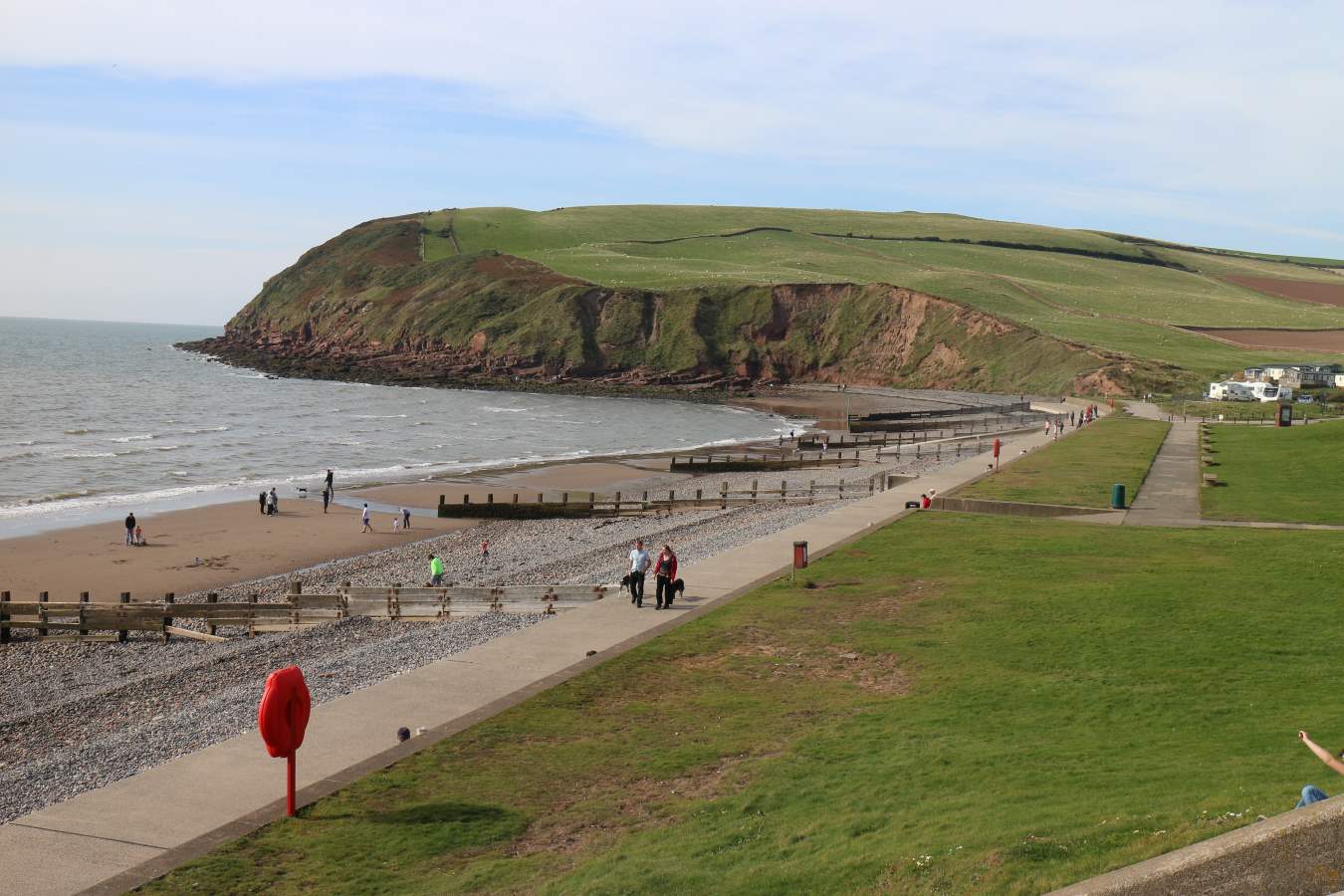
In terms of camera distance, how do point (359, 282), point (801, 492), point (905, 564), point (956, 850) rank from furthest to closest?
point (359, 282), point (801, 492), point (905, 564), point (956, 850)

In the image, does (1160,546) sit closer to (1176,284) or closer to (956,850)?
(956,850)

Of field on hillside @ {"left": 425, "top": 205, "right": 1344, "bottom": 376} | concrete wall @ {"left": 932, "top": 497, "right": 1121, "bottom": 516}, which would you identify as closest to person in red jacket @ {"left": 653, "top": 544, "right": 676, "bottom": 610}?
A: concrete wall @ {"left": 932, "top": 497, "right": 1121, "bottom": 516}

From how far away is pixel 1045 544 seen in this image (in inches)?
1152

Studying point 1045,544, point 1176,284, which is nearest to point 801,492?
point 1045,544

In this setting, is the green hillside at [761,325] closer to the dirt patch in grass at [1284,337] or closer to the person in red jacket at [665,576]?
the dirt patch in grass at [1284,337]

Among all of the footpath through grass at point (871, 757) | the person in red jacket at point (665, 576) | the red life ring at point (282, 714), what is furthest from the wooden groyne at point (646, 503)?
the red life ring at point (282, 714)

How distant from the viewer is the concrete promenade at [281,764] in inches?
476

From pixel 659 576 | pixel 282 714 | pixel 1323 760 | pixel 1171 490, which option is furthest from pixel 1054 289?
pixel 1323 760

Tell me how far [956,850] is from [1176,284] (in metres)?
201

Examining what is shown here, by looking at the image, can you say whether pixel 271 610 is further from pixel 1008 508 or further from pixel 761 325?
pixel 761 325

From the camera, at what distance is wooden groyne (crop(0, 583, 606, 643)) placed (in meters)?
26.3

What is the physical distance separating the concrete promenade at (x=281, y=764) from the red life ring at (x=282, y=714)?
72cm

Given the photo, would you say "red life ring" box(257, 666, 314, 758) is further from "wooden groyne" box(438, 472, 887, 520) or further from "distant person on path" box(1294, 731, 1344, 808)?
"wooden groyne" box(438, 472, 887, 520)

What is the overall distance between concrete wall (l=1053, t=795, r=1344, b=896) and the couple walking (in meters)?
15.4
